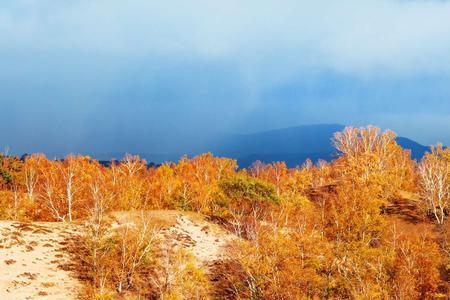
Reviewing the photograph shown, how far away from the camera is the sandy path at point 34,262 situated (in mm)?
41475

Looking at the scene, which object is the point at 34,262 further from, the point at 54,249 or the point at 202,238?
the point at 202,238

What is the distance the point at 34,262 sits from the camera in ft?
153

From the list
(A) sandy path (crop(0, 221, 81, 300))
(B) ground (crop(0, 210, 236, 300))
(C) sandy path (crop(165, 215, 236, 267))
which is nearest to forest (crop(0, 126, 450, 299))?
(B) ground (crop(0, 210, 236, 300))

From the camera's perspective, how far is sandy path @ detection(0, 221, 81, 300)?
41.5 m

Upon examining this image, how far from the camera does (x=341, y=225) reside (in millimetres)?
59438

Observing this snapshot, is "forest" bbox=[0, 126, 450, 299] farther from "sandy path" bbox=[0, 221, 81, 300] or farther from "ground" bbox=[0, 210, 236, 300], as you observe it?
"sandy path" bbox=[0, 221, 81, 300]

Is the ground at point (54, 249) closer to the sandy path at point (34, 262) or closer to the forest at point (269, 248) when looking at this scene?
the sandy path at point (34, 262)

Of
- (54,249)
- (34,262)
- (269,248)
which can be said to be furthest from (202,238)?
(34,262)

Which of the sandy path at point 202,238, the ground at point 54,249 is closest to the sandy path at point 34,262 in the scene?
the ground at point 54,249

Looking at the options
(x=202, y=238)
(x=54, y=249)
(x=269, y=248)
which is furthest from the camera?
(x=202, y=238)

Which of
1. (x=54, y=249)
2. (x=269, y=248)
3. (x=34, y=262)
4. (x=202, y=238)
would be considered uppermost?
(x=202, y=238)

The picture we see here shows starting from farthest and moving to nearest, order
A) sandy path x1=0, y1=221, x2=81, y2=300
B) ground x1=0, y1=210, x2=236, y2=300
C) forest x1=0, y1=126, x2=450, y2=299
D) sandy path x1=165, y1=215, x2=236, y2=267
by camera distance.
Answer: sandy path x1=165, y1=215, x2=236, y2=267 < forest x1=0, y1=126, x2=450, y2=299 < ground x1=0, y1=210, x2=236, y2=300 < sandy path x1=0, y1=221, x2=81, y2=300

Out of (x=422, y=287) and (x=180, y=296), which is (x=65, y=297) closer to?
(x=180, y=296)

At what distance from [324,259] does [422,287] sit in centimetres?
1135
